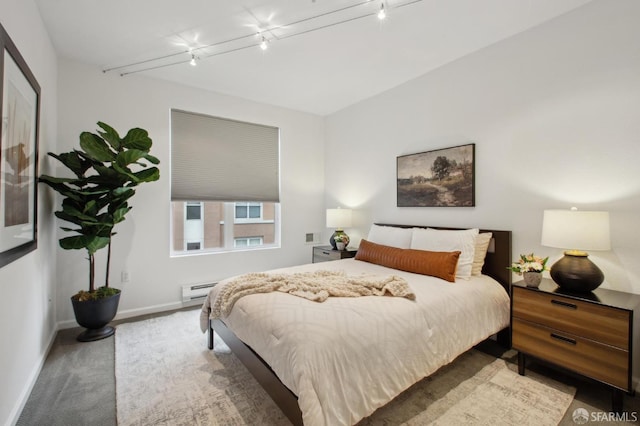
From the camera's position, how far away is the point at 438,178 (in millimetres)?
3199

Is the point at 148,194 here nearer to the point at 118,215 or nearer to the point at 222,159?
the point at 118,215

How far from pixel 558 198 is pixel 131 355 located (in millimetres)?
3790

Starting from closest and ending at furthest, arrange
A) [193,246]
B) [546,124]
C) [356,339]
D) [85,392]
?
[356,339]
[85,392]
[546,124]
[193,246]

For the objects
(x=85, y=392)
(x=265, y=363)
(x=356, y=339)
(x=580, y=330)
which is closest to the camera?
(x=356, y=339)

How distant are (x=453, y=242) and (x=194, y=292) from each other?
308 cm

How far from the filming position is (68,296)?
9.89 ft

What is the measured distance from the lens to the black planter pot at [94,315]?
8.61 feet

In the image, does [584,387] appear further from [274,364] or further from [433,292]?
[274,364]

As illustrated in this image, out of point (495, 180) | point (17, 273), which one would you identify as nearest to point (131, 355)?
point (17, 273)

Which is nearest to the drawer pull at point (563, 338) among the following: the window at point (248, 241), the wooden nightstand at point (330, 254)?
the wooden nightstand at point (330, 254)

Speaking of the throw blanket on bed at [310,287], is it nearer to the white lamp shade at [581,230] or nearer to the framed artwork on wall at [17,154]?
the white lamp shade at [581,230]

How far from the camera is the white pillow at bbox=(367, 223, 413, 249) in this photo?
10.4ft

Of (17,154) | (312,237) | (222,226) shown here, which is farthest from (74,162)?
(312,237)

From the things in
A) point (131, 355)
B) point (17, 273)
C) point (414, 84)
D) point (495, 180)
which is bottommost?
point (131, 355)
